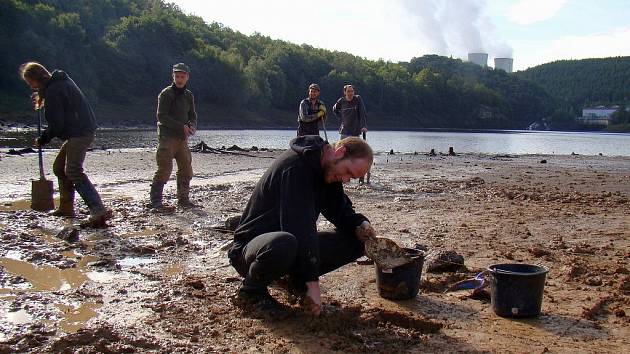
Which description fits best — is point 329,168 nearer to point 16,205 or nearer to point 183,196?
point 183,196

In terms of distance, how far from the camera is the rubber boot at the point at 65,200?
7.52 m

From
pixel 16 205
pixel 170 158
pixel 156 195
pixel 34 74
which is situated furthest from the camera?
pixel 170 158

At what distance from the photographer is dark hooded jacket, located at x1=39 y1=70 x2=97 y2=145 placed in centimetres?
721

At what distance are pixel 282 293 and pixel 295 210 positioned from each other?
1.14 m

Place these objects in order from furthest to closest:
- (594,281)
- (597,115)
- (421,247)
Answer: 1. (597,115)
2. (421,247)
3. (594,281)

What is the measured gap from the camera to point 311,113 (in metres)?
11.4

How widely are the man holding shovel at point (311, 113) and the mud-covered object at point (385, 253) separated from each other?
7.08 metres

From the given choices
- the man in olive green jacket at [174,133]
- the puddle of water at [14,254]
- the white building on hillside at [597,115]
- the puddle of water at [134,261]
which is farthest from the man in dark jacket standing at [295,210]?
the white building on hillside at [597,115]

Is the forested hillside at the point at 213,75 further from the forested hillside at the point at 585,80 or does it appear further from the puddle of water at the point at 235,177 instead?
the puddle of water at the point at 235,177

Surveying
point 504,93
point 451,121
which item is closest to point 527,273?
point 451,121

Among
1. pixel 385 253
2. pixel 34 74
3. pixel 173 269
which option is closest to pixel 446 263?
pixel 385 253

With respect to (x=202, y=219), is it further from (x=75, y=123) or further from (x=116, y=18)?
(x=116, y=18)

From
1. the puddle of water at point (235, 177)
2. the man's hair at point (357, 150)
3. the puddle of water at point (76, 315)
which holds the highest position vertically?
the man's hair at point (357, 150)

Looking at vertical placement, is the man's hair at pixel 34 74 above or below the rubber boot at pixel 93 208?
above
